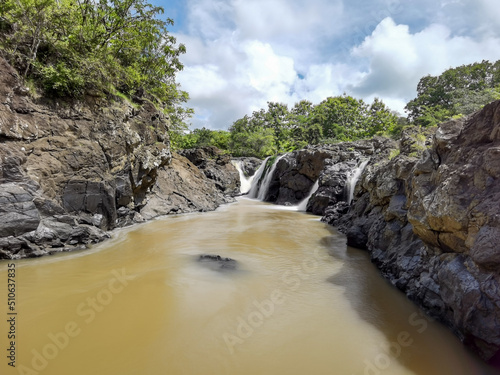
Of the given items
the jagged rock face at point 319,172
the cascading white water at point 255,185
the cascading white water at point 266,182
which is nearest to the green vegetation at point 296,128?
the cascading white water at point 255,185

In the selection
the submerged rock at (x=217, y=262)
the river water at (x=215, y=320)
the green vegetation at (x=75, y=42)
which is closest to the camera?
the river water at (x=215, y=320)

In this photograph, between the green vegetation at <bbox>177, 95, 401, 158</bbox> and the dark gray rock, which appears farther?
the green vegetation at <bbox>177, 95, 401, 158</bbox>

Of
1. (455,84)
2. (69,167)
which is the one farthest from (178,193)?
(455,84)

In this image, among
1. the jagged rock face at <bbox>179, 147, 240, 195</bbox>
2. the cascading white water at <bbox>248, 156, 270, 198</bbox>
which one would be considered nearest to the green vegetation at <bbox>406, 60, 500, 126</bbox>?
the cascading white water at <bbox>248, 156, 270, 198</bbox>

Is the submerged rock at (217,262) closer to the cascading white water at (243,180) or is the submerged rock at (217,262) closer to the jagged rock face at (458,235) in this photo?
the jagged rock face at (458,235)

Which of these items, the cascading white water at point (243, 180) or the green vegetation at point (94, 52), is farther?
the cascading white water at point (243, 180)

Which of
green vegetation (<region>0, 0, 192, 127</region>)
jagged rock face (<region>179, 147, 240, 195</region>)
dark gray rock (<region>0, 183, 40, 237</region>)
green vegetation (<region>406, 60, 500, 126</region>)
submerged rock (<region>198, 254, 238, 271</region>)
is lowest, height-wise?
submerged rock (<region>198, 254, 238, 271</region>)

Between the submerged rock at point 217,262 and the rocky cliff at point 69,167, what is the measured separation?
3543 millimetres

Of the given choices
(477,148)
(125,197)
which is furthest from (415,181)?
(125,197)

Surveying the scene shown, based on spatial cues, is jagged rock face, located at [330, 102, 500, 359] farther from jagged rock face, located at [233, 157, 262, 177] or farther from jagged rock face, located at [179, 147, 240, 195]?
jagged rock face, located at [233, 157, 262, 177]

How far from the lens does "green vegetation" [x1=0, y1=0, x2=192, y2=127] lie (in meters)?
7.83

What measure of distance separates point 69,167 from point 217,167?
17.3 meters

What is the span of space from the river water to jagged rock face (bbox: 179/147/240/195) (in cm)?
1716

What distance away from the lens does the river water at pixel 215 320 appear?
298cm
